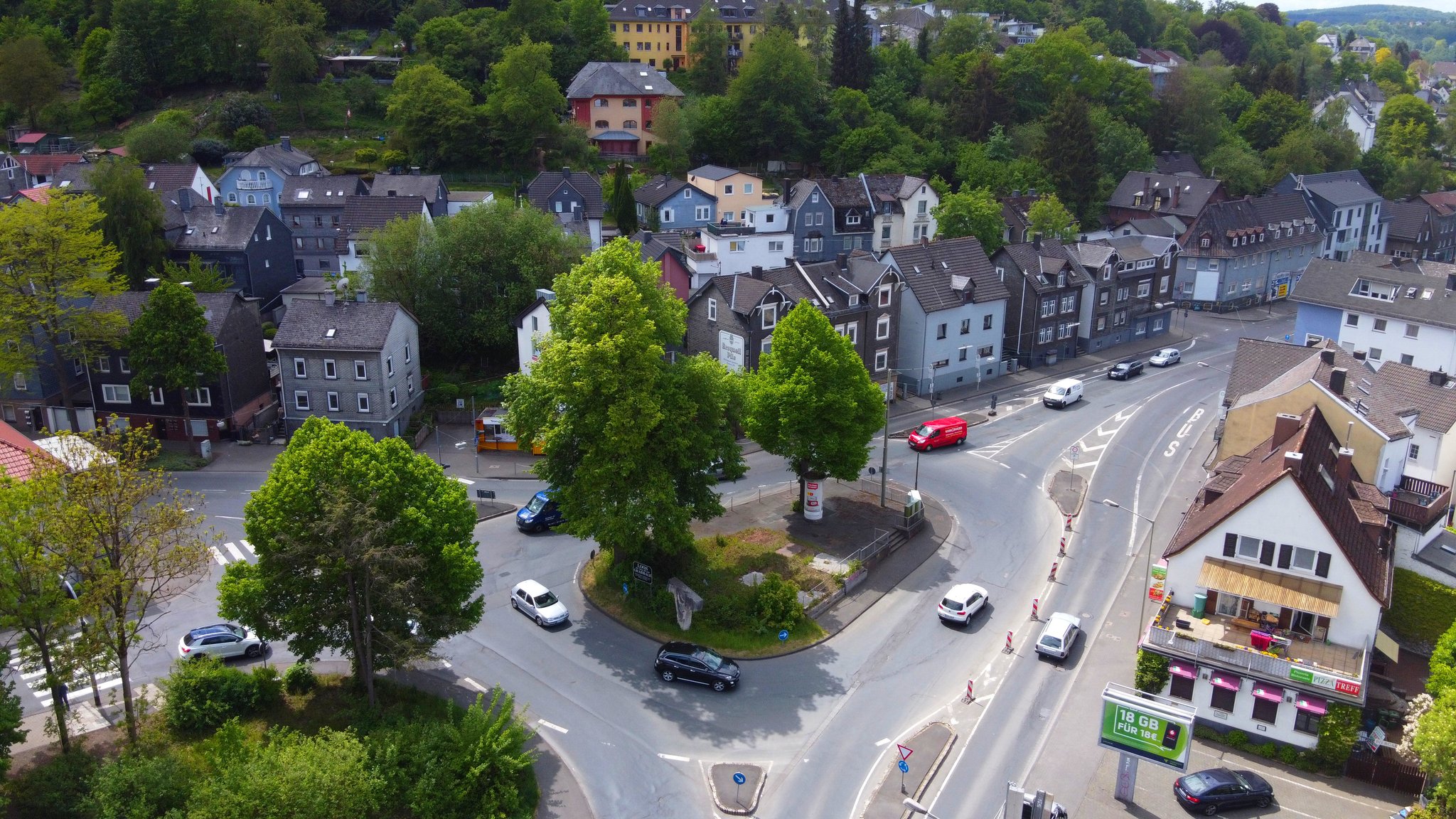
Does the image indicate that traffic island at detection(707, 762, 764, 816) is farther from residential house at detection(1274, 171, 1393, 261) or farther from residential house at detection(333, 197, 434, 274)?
residential house at detection(1274, 171, 1393, 261)

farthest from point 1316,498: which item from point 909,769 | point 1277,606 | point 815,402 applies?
point 815,402

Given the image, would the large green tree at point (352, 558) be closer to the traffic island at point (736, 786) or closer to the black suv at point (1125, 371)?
the traffic island at point (736, 786)

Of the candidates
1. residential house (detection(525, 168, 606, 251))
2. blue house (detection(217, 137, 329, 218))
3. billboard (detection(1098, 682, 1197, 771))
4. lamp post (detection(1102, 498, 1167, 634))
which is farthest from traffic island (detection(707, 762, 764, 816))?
blue house (detection(217, 137, 329, 218))

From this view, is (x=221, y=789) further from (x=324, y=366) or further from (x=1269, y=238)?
(x=1269, y=238)

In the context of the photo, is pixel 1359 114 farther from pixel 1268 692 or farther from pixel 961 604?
Result: pixel 1268 692

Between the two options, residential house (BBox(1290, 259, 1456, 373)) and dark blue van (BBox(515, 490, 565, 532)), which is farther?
residential house (BBox(1290, 259, 1456, 373))

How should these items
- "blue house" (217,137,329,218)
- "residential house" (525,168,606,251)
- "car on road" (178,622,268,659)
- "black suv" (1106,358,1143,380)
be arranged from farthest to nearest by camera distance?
"blue house" (217,137,329,218) → "residential house" (525,168,606,251) → "black suv" (1106,358,1143,380) → "car on road" (178,622,268,659)
